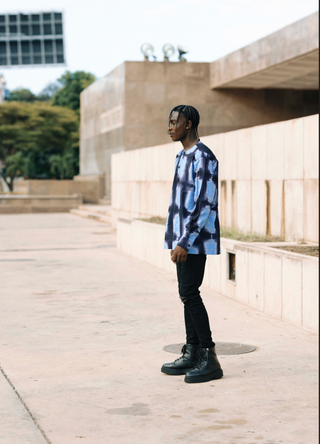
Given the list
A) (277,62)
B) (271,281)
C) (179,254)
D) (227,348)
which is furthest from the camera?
(277,62)

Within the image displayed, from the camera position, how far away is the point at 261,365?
547cm

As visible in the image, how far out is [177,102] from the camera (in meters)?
31.4

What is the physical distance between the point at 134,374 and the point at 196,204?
1.37 meters

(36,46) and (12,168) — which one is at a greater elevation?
(36,46)

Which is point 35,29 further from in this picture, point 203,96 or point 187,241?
point 187,241

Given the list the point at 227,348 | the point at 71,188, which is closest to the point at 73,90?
the point at 71,188

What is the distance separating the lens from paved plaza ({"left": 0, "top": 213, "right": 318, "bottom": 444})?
13.2 ft

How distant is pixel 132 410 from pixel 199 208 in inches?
57.7

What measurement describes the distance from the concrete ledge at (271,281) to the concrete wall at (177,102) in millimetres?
22345

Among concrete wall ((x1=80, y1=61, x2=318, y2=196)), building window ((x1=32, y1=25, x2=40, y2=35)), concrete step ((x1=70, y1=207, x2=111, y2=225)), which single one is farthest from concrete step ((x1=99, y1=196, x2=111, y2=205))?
building window ((x1=32, y1=25, x2=40, y2=35))

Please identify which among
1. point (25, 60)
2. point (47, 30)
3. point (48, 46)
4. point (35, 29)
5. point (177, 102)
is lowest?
point (177, 102)

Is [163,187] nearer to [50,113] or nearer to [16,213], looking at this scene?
[16,213]

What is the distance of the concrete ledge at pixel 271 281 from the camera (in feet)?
22.1

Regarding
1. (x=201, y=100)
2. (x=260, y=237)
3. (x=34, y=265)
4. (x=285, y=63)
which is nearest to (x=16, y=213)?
(x=201, y=100)
